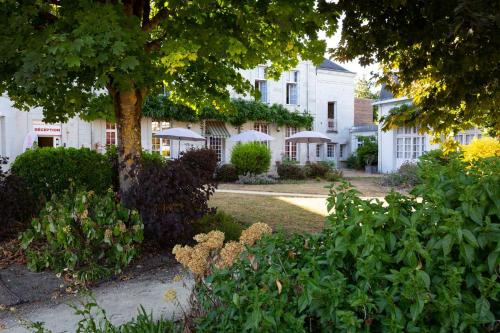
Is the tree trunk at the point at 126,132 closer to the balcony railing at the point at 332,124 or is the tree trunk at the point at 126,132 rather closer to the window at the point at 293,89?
the window at the point at 293,89

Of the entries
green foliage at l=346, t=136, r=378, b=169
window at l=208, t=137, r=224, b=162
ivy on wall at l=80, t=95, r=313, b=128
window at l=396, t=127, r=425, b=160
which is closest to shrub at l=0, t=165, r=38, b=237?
ivy on wall at l=80, t=95, r=313, b=128

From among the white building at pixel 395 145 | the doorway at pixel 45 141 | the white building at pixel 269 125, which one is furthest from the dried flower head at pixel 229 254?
the white building at pixel 395 145

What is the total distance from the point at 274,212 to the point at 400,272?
8.02m

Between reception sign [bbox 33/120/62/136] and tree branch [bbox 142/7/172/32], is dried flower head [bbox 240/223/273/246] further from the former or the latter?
reception sign [bbox 33/120/62/136]

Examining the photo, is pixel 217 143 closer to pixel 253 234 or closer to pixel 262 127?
pixel 262 127

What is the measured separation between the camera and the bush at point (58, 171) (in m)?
7.62

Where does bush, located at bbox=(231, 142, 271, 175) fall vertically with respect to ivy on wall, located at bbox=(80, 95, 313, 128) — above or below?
below

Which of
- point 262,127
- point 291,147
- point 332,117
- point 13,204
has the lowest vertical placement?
point 13,204

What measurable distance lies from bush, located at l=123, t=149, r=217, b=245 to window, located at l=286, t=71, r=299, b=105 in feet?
80.1

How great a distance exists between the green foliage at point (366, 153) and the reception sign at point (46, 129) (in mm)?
19392

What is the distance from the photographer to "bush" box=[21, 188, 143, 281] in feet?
16.9

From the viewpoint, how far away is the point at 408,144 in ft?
89.1

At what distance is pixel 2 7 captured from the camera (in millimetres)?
5441

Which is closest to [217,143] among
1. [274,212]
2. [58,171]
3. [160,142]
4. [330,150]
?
[160,142]
